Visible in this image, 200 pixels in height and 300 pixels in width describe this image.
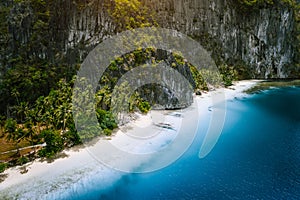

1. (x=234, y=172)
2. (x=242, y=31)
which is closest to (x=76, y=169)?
(x=234, y=172)

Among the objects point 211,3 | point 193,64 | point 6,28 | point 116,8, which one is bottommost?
point 193,64

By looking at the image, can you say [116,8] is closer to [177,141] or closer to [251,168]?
[177,141]

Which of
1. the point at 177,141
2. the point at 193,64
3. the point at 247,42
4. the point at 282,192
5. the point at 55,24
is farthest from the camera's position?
the point at 247,42

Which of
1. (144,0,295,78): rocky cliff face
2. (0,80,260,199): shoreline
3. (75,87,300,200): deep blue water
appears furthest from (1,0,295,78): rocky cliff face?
(75,87,300,200): deep blue water

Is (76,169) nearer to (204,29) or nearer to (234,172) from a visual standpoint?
(234,172)

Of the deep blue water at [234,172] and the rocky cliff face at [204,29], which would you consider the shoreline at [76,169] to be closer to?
the deep blue water at [234,172]

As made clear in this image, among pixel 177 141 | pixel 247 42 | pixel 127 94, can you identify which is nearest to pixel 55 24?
pixel 127 94
